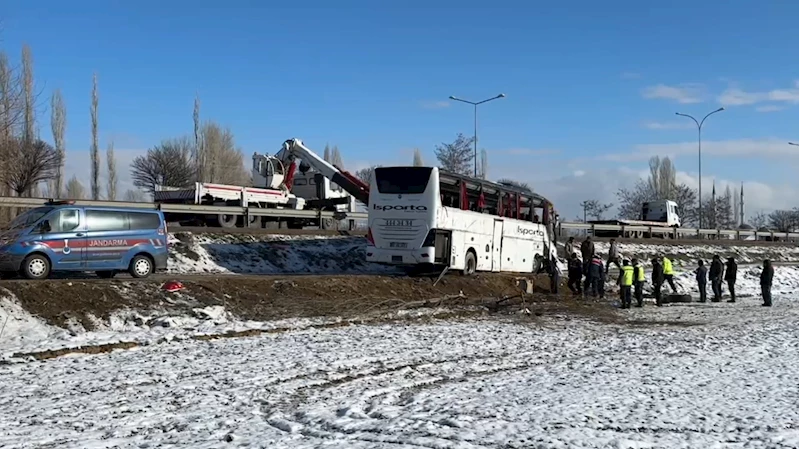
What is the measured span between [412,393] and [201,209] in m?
20.4

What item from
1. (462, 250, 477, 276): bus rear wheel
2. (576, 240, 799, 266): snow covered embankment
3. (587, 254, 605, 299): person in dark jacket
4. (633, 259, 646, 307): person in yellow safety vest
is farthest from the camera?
(576, 240, 799, 266): snow covered embankment

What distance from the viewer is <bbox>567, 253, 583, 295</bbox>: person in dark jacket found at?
85.6 feet

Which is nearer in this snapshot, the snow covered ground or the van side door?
the snow covered ground

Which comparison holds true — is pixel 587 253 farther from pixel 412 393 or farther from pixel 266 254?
pixel 412 393

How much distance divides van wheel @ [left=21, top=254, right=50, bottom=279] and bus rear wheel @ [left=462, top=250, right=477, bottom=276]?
12.5 meters

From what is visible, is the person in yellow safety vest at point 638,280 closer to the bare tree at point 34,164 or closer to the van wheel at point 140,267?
the van wheel at point 140,267

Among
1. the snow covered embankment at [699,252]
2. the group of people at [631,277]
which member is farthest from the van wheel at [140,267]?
the snow covered embankment at [699,252]

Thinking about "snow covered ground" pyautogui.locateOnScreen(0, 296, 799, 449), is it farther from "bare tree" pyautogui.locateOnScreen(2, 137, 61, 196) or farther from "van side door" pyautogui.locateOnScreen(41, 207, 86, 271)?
"bare tree" pyautogui.locateOnScreen(2, 137, 61, 196)

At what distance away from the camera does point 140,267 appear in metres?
19.1

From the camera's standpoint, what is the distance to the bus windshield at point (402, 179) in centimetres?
2298


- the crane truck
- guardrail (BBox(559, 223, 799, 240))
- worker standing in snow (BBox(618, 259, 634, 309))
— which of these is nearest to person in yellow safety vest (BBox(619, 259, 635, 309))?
worker standing in snow (BBox(618, 259, 634, 309))

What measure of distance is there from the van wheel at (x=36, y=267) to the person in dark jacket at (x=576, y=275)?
54.7 feet

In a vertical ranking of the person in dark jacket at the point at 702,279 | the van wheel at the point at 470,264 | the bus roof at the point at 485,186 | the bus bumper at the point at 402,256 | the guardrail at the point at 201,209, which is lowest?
the person in dark jacket at the point at 702,279

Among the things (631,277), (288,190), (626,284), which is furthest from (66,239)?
(288,190)
